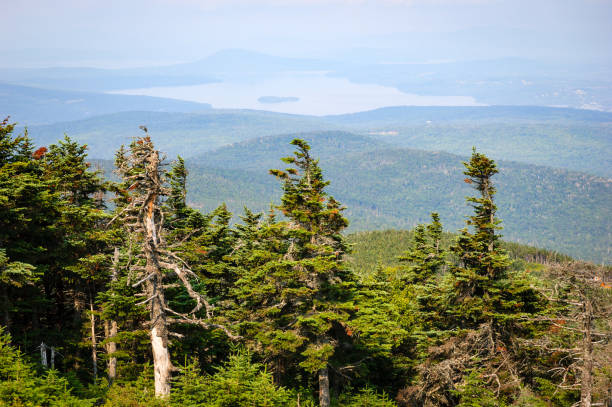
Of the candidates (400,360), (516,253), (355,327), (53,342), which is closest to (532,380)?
(400,360)

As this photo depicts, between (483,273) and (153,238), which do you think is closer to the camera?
(153,238)

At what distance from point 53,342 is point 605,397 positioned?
83.8 ft

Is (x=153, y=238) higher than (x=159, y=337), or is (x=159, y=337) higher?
(x=153, y=238)

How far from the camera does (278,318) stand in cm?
2030

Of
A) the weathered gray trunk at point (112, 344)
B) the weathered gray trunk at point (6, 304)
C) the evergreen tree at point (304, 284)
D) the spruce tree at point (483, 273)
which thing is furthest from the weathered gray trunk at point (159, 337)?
the spruce tree at point (483, 273)

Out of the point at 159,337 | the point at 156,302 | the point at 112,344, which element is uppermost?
the point at 156,302

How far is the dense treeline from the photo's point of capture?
15.5 metres

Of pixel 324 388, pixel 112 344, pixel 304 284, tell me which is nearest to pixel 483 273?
pixel 304 284

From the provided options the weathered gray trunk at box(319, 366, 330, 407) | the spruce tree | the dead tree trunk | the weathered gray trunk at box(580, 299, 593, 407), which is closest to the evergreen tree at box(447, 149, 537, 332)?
the spruce tree

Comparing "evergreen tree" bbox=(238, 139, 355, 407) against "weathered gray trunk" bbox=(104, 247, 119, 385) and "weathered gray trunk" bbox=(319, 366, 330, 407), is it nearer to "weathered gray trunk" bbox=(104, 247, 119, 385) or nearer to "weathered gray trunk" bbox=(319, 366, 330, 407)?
"weathered gray trunk" bbox=(319, 366, 330, 407)

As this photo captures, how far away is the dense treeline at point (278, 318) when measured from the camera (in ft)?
51.0

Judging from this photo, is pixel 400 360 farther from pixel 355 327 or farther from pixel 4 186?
pixel 4 186

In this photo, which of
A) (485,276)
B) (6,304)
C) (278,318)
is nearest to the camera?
(6,304)

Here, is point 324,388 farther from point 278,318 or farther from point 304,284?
point 304,284
